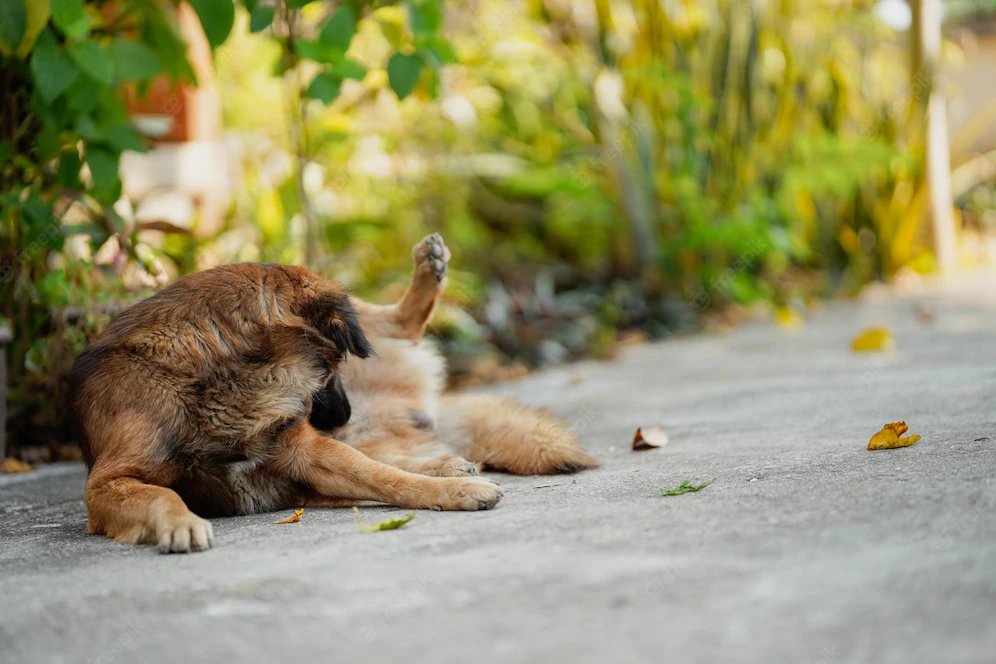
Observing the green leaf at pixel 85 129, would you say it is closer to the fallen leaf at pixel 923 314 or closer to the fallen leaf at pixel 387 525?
the fallen leaf at pixel 387 525

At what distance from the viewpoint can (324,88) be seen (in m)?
3.35

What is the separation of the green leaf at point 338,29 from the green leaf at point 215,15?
0.45 metres

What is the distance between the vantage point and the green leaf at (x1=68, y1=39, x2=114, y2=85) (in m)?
2.83

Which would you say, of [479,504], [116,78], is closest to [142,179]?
[116,78]

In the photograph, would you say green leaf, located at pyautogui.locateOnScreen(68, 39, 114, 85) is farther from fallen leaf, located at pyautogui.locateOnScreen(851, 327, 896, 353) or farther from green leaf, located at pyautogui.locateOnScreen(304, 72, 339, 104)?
fallen leaf, located at pyautogui.locateOnScreen(851, 327, 896, 353)

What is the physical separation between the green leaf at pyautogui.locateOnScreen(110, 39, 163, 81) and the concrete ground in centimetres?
141

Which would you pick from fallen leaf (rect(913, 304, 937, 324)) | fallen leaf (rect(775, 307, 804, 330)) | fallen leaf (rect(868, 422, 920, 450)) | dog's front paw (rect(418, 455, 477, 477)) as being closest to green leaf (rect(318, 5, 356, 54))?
dog's front paw (rect(418, 455, 477, 477))

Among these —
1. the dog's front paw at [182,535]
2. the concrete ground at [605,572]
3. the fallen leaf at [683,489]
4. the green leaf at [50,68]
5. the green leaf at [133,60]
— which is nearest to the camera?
the concrete ground at [605,572]

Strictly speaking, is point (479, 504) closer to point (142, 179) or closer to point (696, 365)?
point (696, 365)

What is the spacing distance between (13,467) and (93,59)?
57.6 inches

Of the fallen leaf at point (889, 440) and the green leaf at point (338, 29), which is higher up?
the green leaf at point (338, 29)

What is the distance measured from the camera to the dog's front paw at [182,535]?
194 centimetres

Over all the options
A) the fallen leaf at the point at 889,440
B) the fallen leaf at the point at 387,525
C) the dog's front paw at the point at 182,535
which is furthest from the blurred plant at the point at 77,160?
the fallen leaf at the point at 889,440

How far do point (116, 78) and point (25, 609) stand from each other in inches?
84.3
